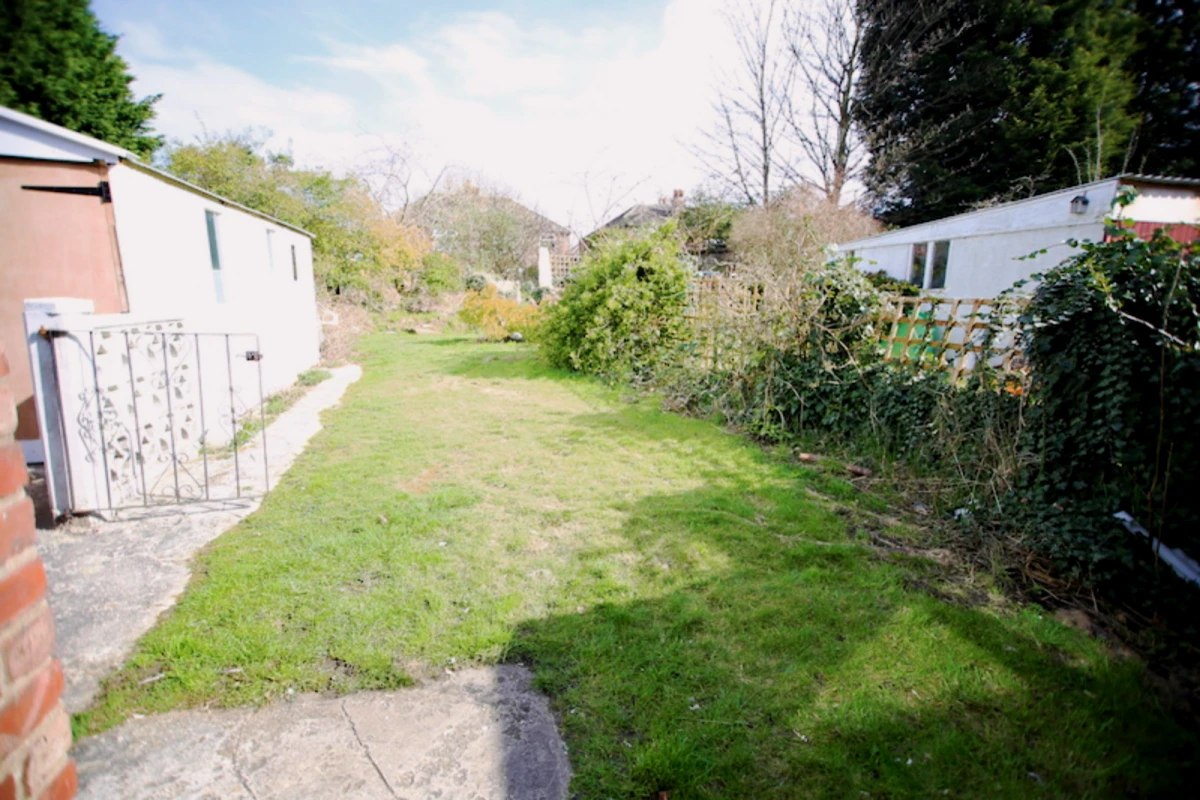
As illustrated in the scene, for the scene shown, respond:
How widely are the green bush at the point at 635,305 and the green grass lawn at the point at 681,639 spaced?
4.64 m

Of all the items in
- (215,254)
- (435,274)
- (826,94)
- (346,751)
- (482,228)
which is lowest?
(346,751)

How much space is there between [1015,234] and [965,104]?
11981 millimetres

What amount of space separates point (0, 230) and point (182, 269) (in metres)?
1.43

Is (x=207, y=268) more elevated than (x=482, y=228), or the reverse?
(x=482, y=228)

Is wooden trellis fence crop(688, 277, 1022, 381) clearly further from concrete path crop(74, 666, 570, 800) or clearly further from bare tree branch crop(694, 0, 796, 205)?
bare tree branch crop(694, 0, 796, 205)

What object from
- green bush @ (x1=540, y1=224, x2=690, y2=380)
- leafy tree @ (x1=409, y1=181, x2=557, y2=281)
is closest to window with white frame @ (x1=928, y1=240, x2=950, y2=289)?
green bush @ (x1=540, y1=224, x2=690, y2=380)

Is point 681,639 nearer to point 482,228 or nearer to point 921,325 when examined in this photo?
point 921,325

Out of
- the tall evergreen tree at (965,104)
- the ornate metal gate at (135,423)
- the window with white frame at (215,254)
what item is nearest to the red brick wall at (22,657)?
the ornate metal gate at (135,423)

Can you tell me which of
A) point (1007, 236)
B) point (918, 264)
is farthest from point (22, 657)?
point (918, 264)

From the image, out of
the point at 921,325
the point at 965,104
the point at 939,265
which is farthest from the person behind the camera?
the point at 965,104

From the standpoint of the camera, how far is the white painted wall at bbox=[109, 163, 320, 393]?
14.9 feet

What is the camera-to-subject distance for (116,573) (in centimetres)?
312

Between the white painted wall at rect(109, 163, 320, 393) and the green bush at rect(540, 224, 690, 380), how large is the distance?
453 cm

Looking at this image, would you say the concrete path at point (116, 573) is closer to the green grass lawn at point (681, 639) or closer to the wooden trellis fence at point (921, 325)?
the green grass lawn at point (681, 639)
